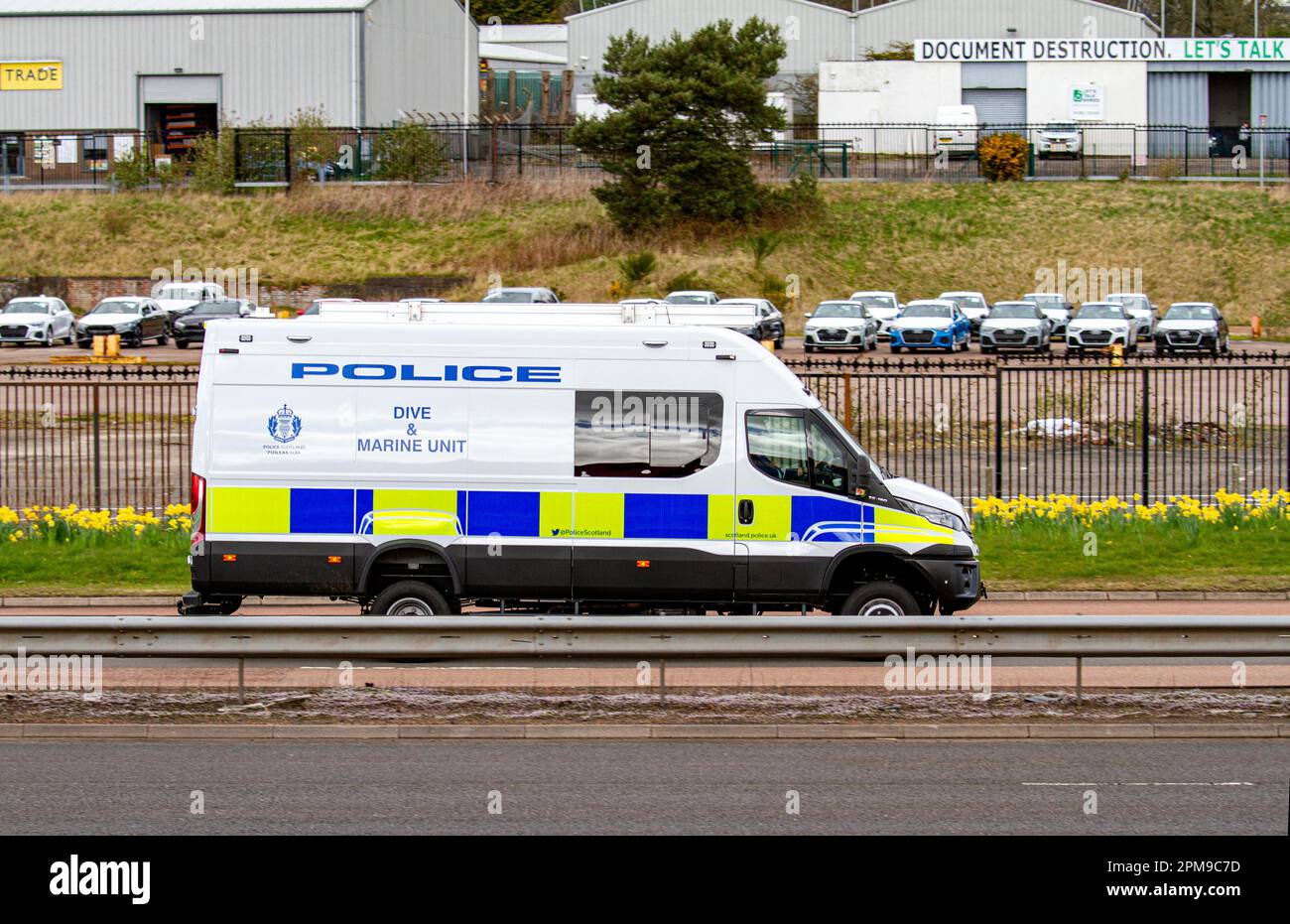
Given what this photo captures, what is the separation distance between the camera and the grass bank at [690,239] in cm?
5362

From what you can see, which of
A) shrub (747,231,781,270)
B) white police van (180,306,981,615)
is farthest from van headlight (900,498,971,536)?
shrub (747,231,781,270)

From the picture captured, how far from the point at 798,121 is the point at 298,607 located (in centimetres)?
5864

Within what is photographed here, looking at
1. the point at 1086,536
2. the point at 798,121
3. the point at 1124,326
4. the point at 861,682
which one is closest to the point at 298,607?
the point at 861,682

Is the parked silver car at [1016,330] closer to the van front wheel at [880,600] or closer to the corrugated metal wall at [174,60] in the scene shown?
the corrugated metal wall at [174,60]

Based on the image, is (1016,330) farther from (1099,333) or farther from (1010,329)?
(1099,333)

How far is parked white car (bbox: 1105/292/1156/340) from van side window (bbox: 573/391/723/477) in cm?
3382

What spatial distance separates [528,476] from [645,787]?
4235 millimetres

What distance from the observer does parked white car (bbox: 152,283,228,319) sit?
4638 cm

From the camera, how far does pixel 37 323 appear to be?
44.2 metres

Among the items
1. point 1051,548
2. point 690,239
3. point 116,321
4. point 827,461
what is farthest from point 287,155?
point 827,461

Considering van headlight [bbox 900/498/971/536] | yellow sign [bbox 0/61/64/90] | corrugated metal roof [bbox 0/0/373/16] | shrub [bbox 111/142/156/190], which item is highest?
corrugated metal roof [bbox 0/0/373/16]

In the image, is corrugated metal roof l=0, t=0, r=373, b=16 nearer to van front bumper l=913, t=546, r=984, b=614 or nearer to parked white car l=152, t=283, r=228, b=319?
parked white car l=152, t=283, r=228, b=319

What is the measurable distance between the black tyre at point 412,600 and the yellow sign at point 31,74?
185ft

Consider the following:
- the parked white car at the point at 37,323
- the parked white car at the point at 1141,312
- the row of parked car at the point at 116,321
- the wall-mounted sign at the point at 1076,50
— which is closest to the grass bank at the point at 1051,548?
the row of parked car at the point at 116,321
